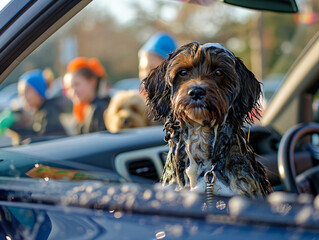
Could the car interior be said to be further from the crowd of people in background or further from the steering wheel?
the crowd of people in background

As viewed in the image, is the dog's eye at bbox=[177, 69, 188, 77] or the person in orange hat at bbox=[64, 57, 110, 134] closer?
the dog's eye at bbox=[177, 69, 188, 77]

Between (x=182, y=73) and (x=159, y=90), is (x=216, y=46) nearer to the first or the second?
(x=182, y=73)

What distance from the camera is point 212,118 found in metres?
1.69

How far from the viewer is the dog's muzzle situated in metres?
1.65

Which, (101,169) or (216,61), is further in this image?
(101,169)

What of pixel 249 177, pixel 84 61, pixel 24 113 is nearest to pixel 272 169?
pixel 249 177

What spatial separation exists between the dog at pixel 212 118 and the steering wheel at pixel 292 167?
60 centimetres

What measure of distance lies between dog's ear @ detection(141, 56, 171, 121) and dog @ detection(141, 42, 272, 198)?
0.03 metres

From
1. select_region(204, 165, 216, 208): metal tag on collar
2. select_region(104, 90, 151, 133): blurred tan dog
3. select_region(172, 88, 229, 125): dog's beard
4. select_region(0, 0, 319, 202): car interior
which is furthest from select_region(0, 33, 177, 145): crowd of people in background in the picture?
select_region(204, 165, 216, 208): metal tag on collar

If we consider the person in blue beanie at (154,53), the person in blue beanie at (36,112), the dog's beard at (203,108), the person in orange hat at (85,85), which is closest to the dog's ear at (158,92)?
the dog's beard at (203,108)

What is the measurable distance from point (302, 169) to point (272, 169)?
42 cm

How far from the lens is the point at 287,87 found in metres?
3.59

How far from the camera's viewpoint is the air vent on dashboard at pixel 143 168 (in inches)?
104

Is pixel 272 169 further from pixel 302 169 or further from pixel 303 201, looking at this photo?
pixel 303 201
